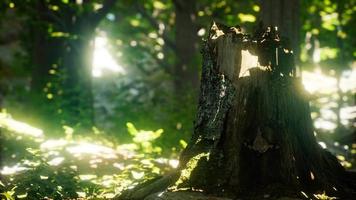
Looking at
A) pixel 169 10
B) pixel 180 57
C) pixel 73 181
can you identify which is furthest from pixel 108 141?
pixel 169 10

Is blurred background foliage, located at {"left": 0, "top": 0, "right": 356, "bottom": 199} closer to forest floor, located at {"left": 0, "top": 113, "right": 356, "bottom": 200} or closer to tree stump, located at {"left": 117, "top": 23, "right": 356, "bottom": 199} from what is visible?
forest floor, located at {"left": 0, "top": 113, "right": 356, "bottom": 200}

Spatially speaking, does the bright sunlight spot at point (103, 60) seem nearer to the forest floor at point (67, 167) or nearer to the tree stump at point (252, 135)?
the forest floor at point (67, 167)

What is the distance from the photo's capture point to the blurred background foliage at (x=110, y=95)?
509 cm

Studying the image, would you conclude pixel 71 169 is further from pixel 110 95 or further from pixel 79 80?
pixel 110 95

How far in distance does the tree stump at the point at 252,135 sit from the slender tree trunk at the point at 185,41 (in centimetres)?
924

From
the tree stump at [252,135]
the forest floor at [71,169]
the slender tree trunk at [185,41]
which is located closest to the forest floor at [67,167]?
Result: the forest floor at [71,169]

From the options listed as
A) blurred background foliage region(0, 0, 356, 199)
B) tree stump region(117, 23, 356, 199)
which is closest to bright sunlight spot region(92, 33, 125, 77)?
blurred background foliage region(0, 0, 356, 199)

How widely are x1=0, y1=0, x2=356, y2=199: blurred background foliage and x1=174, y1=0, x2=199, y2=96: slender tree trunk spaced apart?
3 cm

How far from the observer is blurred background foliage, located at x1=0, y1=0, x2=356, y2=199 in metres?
5.09

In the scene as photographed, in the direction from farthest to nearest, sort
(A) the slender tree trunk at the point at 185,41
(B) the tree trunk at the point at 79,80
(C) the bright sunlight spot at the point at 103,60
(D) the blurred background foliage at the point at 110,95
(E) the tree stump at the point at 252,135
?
(C) the bright sunlight spot at the point at 103,60
(A) the slender tree trunk at the point at 185,41
(B) the tree trunk at the point at 79,80
(D) the blurred background foliage at the point at 110,95
(E) the tree stump at the point at 252,135

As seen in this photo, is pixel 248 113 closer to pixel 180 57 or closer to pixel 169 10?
pixel 180 57

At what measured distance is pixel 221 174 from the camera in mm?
3904

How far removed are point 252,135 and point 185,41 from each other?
10067 millimetres

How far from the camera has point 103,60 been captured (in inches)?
563
